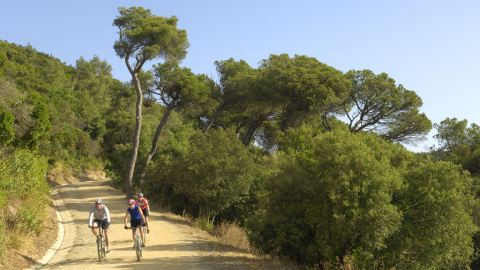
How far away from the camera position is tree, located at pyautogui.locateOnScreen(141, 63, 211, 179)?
87.0 ft

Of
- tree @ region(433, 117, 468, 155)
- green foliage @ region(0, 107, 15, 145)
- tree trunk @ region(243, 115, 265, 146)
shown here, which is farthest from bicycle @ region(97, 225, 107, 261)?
tree @ region(433, 117, 468, 155)

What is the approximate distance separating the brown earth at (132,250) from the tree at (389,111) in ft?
54.4

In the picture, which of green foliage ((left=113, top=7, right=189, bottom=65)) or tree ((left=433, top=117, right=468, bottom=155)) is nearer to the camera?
green foliage ((left=113, top=7, right=189, bottom=65))

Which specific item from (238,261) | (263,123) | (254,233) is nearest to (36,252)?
(238,261)

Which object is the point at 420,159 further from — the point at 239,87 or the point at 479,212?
the point at 239,87

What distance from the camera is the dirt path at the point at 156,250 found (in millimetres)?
10305

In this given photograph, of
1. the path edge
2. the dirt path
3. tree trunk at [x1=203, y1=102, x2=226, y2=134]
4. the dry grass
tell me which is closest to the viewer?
the path edge

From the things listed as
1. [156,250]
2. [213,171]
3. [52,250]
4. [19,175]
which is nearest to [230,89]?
[213,171]

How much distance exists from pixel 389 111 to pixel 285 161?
686 inches

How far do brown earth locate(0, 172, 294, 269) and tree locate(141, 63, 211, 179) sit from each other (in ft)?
32.4

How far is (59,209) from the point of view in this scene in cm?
1973

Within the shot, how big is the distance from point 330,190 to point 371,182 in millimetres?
1176

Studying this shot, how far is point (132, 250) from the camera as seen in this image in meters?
12.0

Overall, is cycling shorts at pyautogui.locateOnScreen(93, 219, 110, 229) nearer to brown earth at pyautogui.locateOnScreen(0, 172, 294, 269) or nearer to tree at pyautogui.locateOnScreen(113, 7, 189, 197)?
brown earth at pyautogui.locateOnScreen(0, 172, 294, 269)
